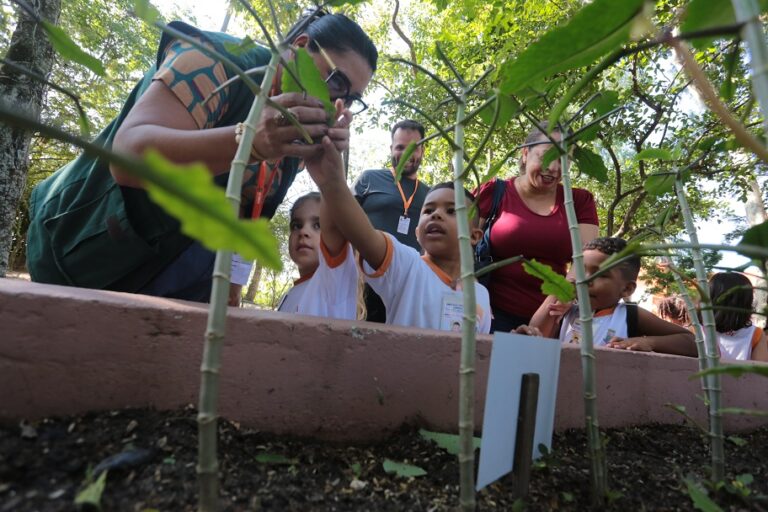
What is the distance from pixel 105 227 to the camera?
1.03 metres

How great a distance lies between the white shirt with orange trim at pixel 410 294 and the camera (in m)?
1.42

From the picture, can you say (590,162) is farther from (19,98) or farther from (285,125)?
(19,98)

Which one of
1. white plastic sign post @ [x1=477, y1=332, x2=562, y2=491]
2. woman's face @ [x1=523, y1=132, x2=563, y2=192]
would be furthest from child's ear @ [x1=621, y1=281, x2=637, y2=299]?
white plastic sign post @ [x1=477, y1=332, x2=562, y2=491]

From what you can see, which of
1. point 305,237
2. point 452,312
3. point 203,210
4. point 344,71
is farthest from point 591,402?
point 305,237

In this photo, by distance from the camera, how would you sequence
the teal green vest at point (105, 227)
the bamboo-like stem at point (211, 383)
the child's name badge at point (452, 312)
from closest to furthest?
the bamboo-like stem at point (211, 383) → the teal green vest at point (105, 227) → the child's name badge at point (452, 312)

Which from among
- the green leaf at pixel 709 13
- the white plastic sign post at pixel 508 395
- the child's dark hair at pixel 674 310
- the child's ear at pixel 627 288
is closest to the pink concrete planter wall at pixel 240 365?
the white plastic sign post at pixel 508 395

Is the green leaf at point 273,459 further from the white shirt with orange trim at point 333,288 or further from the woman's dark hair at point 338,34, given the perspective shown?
the woman's dark hair at point 338,34

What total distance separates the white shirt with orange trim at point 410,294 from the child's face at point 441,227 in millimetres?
223

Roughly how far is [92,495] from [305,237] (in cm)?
160

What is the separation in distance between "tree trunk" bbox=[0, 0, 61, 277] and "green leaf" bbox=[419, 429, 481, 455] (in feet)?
7.92

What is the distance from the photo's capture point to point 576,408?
1.04 m

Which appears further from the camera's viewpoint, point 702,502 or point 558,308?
point 558,308

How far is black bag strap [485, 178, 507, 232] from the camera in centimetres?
189

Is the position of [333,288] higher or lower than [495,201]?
lower
